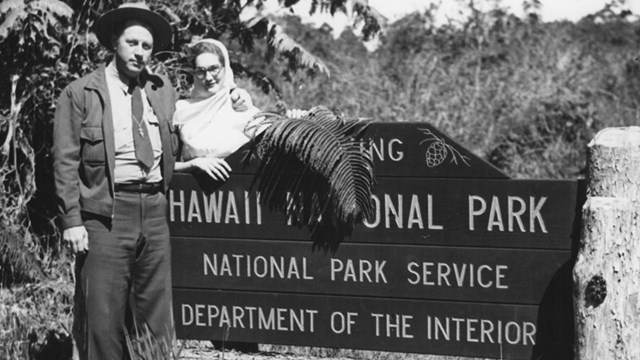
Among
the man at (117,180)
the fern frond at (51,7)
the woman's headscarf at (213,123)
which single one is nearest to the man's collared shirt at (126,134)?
the man at (117,180)

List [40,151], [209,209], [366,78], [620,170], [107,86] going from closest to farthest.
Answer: [620,170]
[107,86]
[209,209]
[40,151]
[366,78]

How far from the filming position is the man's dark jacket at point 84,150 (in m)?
4.25

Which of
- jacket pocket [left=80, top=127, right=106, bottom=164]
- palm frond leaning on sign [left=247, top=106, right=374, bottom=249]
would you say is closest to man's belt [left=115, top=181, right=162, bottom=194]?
jacket pocket [left=80, top=127, right=106, bottom=164]

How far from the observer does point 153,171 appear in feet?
14.5

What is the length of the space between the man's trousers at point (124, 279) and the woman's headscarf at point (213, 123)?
293mm

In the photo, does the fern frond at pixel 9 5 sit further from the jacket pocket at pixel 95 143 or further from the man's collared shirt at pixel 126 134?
the jacket pocket at pixel 95 143

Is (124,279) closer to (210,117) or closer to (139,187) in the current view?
(139,187)

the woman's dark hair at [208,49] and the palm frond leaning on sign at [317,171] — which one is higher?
the woman's dark hair at [208,49]

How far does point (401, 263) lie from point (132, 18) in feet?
5.21

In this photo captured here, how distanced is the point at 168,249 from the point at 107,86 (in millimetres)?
788

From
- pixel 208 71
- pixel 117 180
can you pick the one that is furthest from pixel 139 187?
pixel 208 71

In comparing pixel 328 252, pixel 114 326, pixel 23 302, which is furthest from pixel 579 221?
pixel 23 302

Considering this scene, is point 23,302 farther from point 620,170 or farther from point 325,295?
point 620,170

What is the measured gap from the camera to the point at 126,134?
4.33 metres
